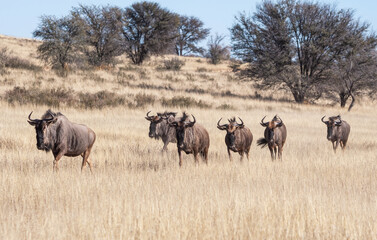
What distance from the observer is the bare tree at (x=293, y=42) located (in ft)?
121

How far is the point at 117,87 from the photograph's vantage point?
32.3 metres

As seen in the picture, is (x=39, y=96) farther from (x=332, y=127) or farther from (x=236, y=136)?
(x=332, y=127)

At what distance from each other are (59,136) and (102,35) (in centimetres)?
3969

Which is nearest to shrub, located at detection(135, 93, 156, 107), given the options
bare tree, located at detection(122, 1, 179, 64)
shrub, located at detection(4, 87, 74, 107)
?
shrub, located at detection(4, 87, 74, 107)

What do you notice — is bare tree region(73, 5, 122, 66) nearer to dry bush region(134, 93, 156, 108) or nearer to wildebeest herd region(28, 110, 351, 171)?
dry bush region(134, 93, 156, 108)

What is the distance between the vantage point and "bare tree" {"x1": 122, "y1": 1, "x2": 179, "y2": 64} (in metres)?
55.9

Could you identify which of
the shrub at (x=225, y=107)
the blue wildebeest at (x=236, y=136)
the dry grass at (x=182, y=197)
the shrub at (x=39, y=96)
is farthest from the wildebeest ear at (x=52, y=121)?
the shrub at (x=225, y=107)

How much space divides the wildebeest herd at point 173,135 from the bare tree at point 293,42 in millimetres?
22732

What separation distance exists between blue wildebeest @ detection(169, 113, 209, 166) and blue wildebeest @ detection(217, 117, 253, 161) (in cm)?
60

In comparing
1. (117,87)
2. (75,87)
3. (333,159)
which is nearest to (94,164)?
(333,159)

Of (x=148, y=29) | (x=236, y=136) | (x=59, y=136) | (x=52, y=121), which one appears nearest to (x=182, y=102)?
(x=236, y=136)

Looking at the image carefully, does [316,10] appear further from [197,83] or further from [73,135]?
[73,135]

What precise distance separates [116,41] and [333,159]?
3954 cm

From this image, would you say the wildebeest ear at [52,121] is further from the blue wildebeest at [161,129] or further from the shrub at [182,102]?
the shrub at [182,102]
